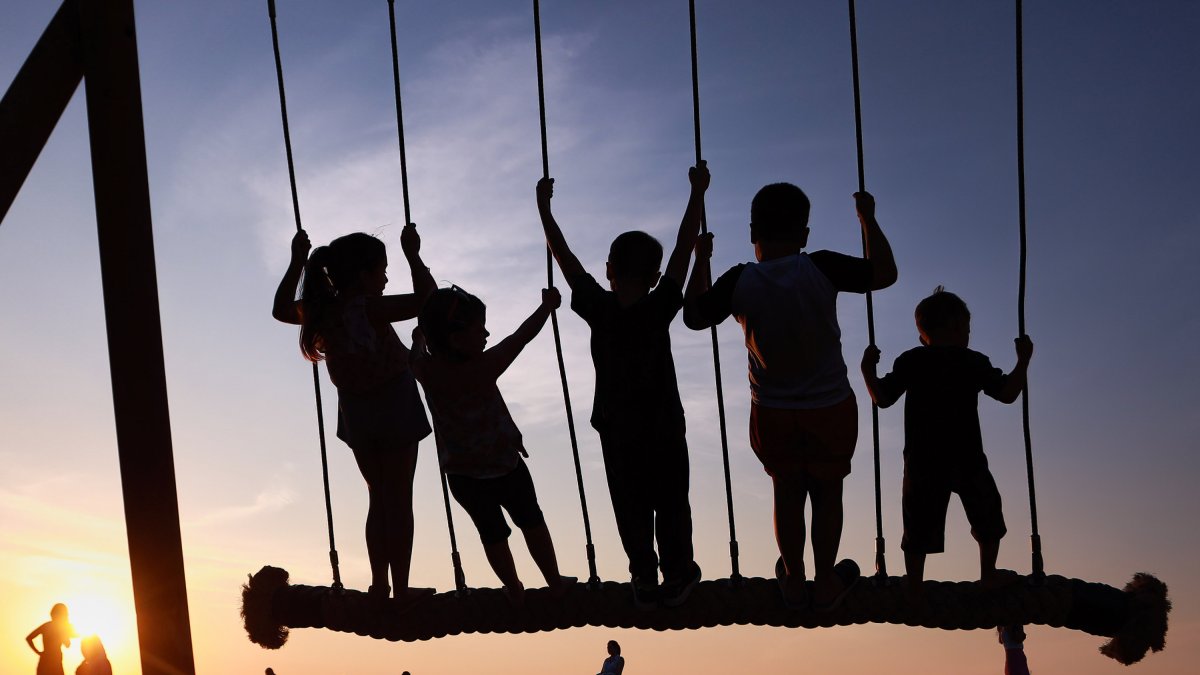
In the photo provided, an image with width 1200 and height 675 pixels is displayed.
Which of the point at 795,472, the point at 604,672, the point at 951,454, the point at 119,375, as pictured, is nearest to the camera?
the point at 119,375

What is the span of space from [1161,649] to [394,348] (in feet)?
12.0

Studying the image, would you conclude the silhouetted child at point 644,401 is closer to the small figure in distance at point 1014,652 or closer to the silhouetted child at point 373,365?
the silhouetted child at point 373,365

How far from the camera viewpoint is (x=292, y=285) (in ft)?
17.7

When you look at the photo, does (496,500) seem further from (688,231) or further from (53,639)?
(53,639)

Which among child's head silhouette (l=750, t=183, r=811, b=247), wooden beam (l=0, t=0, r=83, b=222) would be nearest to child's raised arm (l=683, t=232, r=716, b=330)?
child's head silhouette (l=750, t=183, r=811, b=247)

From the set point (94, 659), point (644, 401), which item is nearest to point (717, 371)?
point (644, 401)

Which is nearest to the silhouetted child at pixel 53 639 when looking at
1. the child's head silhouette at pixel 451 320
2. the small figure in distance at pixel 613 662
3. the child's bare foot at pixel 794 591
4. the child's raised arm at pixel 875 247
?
the small figure in distance at pixel 613 662

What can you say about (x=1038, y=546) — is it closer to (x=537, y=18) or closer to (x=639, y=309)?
(x=639, y=309)

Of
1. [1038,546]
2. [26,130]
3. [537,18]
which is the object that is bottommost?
[1038,546]

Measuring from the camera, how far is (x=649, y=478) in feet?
16.4

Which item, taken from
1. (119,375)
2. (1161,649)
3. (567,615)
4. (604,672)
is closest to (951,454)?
(1161,649)

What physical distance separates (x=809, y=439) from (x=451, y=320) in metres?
1.63

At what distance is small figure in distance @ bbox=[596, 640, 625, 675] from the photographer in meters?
14.5

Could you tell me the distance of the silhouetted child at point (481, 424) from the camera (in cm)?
523
